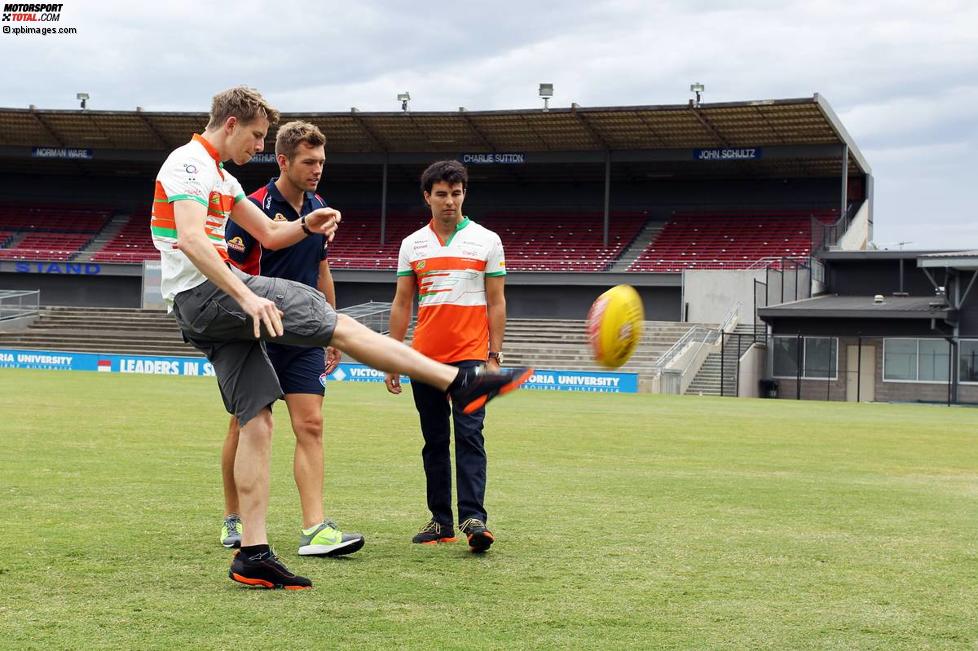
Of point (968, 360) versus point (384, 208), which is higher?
point (384, 208)

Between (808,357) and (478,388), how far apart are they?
35.1 metres

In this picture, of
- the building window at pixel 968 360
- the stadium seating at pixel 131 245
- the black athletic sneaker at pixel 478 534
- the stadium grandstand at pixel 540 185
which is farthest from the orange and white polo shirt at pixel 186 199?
the stadium seating at pixel 131 245

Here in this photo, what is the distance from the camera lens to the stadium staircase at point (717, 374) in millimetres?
36812

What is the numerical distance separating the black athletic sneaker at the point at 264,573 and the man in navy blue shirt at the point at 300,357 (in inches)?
27.4

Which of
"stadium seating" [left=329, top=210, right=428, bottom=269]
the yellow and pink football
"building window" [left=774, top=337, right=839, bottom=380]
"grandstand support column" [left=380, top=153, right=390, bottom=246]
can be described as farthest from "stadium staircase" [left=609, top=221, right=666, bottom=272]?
the yellow and pink football

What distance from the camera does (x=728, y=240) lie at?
47.9 m

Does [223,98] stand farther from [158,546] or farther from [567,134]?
[567,134]

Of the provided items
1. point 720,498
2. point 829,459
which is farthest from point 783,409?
point 720,498

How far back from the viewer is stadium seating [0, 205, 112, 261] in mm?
51297

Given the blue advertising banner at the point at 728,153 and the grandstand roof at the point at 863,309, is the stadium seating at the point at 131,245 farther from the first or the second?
the grandstand roof at the point at 863,309

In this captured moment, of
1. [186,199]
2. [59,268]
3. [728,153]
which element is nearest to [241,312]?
[186,199]

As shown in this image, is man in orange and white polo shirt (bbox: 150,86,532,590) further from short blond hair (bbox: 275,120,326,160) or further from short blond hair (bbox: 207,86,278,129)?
short blond hair (bbox: 275,120,326,160)

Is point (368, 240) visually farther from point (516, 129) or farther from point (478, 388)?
point (478, 388)

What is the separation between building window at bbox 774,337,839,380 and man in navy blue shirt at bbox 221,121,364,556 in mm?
33774
